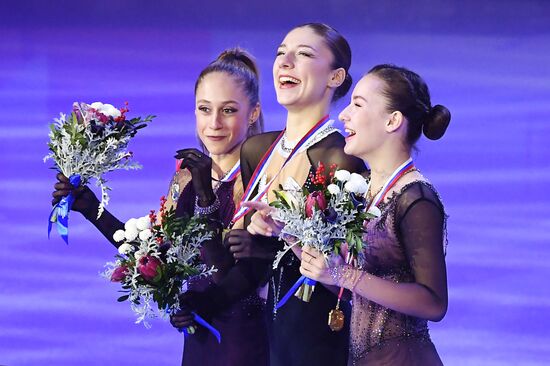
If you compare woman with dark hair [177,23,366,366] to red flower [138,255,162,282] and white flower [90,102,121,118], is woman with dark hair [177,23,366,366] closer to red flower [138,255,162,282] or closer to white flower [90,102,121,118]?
red flower [138,255,162,282]

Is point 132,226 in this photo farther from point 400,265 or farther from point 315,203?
point 400,265

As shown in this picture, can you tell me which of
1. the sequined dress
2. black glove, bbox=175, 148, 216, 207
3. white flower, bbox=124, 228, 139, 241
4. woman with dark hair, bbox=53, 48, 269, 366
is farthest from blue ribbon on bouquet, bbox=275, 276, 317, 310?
white flower, bbox=124, 228, 139, 241

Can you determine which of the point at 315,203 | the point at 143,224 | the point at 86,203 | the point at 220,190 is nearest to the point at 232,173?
the point at 220,190

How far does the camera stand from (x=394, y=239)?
3.41m

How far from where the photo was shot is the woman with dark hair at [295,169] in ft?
12.2

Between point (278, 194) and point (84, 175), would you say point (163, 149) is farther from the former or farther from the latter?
point (278, 194)

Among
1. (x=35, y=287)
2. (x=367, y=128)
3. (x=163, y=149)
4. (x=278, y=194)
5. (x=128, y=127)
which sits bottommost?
(x=278, y=194)

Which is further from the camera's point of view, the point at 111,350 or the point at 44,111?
the point at 44,111

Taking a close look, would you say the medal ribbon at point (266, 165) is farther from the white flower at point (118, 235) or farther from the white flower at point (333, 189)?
the white flower at point (333, 189)

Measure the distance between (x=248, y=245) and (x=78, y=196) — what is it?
→ 2.49 feet

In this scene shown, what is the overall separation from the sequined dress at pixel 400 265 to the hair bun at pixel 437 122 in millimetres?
196

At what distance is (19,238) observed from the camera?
6.97 meters

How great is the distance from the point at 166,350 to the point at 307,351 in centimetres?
278

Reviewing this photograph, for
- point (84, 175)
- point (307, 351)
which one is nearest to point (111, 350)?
point (84, 175)
